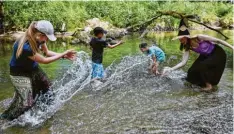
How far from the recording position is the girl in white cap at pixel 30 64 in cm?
518

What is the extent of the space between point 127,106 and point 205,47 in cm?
232

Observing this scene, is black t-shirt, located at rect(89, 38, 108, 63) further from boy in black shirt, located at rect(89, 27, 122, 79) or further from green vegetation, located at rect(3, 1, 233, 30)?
green vegetation, located at rect(3, 1, 233, 30)

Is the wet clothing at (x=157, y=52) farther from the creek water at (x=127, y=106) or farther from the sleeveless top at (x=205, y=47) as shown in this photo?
the sleeveless top at (x=205, y=47)

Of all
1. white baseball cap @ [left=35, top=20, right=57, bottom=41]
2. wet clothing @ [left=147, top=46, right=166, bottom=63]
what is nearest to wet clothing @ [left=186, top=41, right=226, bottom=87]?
wet clothing @ [left=147, top=46, right=166, bottom=63]

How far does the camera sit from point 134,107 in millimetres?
6590

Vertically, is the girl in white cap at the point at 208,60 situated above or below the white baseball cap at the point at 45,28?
below

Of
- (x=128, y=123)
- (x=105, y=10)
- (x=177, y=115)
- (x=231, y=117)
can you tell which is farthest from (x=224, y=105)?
(x=105, y=10)

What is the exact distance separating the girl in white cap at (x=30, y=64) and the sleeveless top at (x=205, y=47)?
3.26 meters

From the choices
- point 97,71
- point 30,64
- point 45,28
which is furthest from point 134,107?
point 45,28

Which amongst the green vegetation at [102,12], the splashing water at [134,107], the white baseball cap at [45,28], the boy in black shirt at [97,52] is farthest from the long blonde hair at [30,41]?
the green vegetation at [102,12]

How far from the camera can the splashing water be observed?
550 cm

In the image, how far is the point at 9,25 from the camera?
25688 millimetres

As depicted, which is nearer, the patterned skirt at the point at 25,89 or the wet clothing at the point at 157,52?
the patterned skirt at the point at 25,89

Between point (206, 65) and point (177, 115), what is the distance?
82.0 inches
